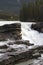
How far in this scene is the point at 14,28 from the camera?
746 inches

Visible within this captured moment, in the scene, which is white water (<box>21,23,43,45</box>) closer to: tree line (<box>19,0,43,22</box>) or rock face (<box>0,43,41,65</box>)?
Result: rock face (<box>0,43,41,65</box>)

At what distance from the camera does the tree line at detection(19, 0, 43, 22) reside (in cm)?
3709

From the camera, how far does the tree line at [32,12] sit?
3709 centimetres

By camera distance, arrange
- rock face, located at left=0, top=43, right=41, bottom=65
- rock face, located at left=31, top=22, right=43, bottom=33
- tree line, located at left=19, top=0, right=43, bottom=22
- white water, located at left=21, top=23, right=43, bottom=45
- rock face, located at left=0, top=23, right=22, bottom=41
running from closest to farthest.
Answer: rock face, located at left=0, top=43, right=41, bottom=65 < rock face, located at left=0, top=23, right=22, bottom=41 < white water, located at left=21, top=23, right=43, bottom=45 < rock face, located at left=31, top=22, right=43, bottom=33 < tree line, located at left=19, top=0, right=43, bottom=22

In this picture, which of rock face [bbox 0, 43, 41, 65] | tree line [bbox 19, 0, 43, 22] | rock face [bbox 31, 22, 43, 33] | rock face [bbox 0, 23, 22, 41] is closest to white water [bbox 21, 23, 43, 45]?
rock face [bbox 31, 22, 43, 33]

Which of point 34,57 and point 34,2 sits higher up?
point 34,2

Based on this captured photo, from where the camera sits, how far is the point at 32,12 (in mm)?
37812

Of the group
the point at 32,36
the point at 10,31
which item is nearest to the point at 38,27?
the point at 32,36

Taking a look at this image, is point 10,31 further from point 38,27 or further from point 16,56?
point 38,27

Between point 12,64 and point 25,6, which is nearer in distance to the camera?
point 12,64

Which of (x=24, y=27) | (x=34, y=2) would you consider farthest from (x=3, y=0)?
(x=24, y=27)

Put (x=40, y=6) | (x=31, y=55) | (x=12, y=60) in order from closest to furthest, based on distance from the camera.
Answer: (x=12, y=60)
(x=31, y=55)
(x=40, y=6)

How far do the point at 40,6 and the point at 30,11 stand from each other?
1.83m

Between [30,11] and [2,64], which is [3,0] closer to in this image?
[30,11]
